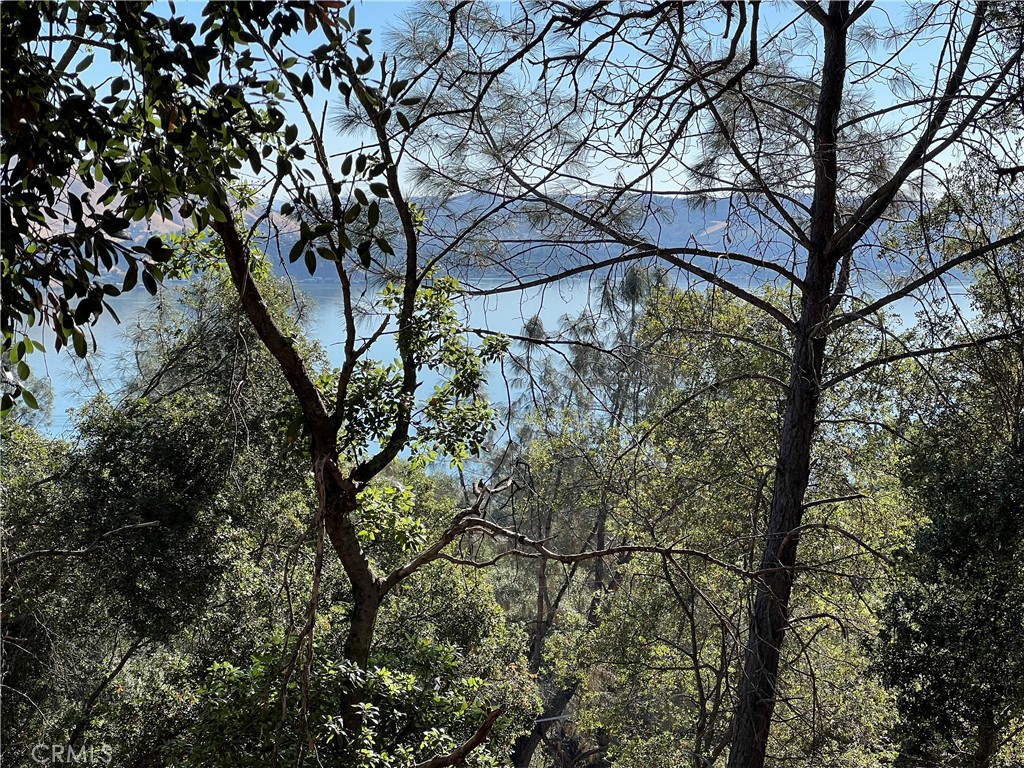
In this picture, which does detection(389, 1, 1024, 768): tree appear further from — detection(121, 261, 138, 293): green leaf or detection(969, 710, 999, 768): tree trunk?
detection(969, 710, 999, 768): tree trunk

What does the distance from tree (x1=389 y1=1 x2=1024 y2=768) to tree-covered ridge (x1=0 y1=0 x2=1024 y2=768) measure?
24 millimetres

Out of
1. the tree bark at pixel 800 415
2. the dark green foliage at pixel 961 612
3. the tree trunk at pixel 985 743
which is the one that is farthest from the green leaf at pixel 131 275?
the tree trunk at pixel 985 743

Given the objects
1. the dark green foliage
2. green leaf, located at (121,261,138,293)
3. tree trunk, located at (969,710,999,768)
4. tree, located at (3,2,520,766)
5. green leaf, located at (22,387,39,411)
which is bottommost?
green leaf, located at (22,387,39,411)

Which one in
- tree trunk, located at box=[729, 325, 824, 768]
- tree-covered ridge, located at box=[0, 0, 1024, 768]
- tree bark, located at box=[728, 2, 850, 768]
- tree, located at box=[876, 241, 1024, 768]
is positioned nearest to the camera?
tree-covered ridge, located at box=[0, 0, 1024, 768]

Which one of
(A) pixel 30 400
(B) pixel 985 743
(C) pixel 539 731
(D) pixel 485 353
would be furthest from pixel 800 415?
(C) pixel 539 731

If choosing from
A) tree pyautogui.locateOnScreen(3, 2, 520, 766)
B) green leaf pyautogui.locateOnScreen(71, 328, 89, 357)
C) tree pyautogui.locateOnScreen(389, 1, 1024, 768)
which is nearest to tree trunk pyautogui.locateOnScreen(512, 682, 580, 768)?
tree pyautogui.locateOnScreen(389, 1, 1024, 768)

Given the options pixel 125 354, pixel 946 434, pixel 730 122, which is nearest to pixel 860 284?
pixel 730 122

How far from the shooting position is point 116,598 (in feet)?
Result: 20.6

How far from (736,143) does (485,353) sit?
141cm

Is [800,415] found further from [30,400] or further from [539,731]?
[539,731]

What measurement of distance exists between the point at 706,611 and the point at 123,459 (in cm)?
575

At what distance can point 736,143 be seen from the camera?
355 cm

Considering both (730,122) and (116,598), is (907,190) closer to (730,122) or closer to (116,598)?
(730,122)

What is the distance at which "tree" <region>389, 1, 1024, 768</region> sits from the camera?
278cm
